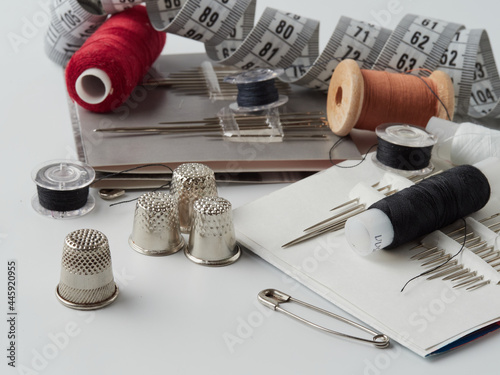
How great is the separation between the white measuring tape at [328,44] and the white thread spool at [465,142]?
0.46 meters

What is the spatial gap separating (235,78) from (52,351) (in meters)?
1.56

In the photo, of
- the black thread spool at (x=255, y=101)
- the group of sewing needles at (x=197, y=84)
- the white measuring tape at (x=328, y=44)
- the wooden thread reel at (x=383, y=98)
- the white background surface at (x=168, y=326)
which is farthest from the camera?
the group of sewing needles at (x=197, y=84)

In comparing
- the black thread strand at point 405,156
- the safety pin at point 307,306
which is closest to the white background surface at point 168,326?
the safety pin at point 307,306

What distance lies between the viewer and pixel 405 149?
8.79 feet

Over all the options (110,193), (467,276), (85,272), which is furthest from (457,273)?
(110,193)

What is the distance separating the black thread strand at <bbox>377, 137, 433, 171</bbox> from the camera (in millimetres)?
2680

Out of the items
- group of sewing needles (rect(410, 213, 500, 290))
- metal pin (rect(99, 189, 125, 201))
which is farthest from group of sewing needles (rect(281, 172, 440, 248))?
metal pin (rect(99, 189, 125, 201))

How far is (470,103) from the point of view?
325 cm

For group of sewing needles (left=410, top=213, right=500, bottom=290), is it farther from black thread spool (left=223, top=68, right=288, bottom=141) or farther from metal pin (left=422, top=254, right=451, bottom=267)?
black thread spool (left=223, top=68, right=288, bottom=141)

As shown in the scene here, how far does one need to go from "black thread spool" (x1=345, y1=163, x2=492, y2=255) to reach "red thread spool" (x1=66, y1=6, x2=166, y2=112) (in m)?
1.29

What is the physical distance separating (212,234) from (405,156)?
3.01ft

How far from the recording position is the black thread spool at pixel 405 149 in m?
2.67

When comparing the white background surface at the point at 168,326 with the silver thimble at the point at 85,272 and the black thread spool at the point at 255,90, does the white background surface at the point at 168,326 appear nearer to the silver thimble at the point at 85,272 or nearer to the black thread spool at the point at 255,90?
the silver thimble at the point at 85,272

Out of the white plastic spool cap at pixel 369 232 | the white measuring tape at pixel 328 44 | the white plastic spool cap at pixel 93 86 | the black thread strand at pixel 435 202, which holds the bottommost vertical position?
the white plastic spool cap at pixel 93 86
